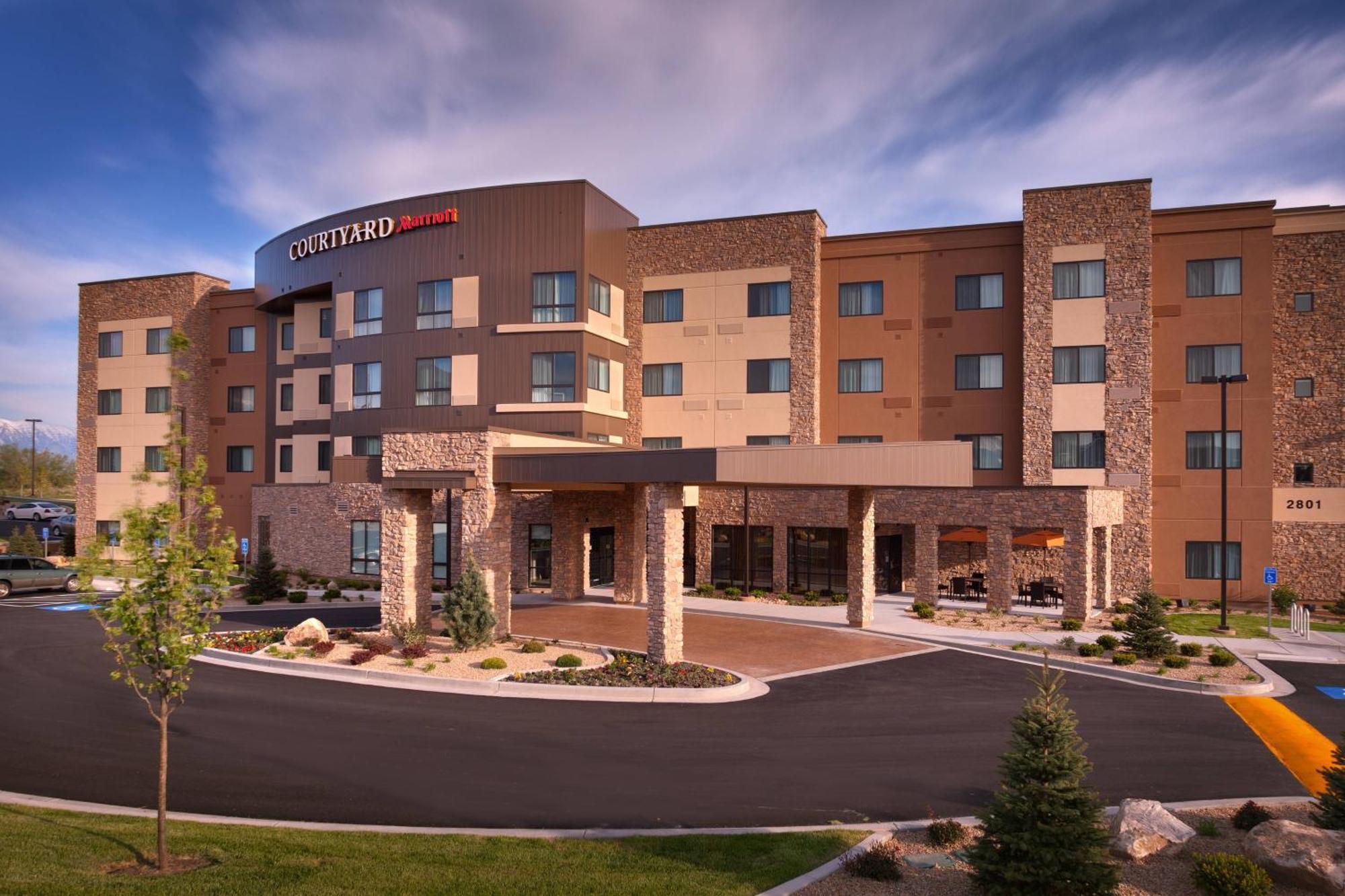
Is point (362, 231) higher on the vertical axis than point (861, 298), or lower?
higher

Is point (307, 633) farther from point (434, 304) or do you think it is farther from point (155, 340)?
point (155, 340)

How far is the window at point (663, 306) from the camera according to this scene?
3734 cm

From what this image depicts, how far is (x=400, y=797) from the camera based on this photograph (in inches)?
461

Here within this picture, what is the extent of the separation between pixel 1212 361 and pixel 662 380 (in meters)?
22.8

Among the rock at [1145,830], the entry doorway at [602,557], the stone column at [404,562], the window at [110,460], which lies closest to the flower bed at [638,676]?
the stone column at [404,562]

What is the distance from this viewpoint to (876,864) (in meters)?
8.99

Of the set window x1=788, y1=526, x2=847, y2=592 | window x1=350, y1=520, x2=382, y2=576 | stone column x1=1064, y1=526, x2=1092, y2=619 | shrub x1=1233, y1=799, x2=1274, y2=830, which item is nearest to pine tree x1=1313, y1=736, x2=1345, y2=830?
shrub x1=1233, y1=799, x2=1274, y2=830

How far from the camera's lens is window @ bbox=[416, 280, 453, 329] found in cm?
3478

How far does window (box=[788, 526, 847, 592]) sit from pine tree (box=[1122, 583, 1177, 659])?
1402cm

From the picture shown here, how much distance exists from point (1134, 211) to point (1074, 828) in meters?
31.1

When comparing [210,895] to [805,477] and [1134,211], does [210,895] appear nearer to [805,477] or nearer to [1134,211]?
[805,477]

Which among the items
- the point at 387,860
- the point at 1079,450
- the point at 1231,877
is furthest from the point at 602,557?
the point at 1231,877

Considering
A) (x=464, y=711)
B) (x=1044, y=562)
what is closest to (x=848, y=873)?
(x=464, y=711)

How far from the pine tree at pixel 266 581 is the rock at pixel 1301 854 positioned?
32288 mm
